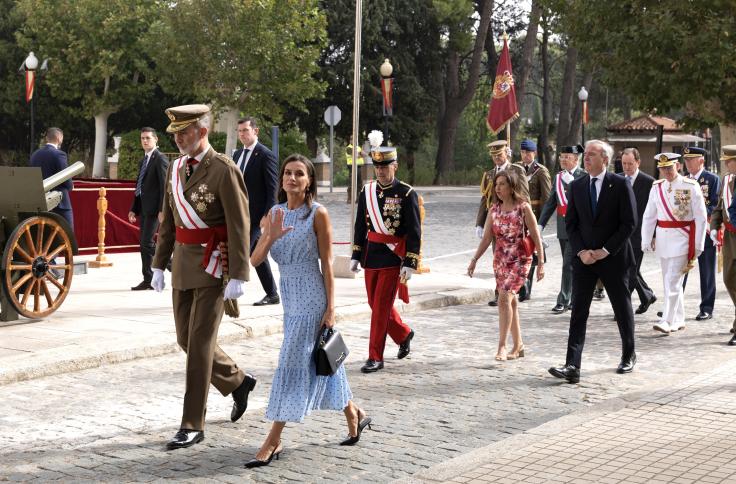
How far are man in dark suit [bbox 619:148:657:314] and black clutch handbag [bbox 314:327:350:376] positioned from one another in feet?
19.7

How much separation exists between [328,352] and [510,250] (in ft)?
12.0

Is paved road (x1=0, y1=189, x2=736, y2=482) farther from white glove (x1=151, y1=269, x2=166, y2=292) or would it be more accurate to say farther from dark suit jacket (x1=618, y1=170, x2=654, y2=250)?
dark suit jacket (x1=618, y1=170, x2=654, y2=250)

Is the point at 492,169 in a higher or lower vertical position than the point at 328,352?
higher

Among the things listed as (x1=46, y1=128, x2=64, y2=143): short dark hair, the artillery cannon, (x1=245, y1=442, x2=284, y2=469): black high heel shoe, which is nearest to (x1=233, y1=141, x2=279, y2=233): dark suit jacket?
the artillery cannon

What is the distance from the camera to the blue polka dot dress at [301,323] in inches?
231

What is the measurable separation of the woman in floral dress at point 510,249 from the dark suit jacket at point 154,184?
14.9 feet

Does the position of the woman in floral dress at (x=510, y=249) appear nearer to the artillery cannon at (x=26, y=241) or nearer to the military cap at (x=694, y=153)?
the military cap at (x=694, y=153)

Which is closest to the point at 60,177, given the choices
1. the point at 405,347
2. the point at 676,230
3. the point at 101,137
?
the point at 405,347

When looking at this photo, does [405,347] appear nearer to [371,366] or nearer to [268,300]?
[371,366]

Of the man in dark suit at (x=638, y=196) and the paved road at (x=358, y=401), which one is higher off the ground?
the man in dark suit at (x=638, y=196)

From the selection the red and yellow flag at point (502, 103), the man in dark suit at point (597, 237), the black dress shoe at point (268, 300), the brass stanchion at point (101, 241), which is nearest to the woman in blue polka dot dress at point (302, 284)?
the man in dark suit at point (597, 237)

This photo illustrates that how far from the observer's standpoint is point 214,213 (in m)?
6.23

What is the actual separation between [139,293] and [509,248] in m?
4.87

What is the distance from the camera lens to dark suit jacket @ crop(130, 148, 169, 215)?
40.7 ft
